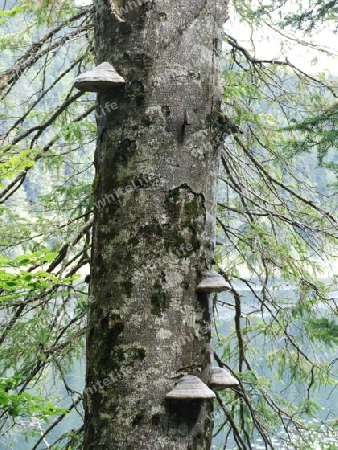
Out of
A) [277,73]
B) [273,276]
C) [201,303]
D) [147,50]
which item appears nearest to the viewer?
[201,303]

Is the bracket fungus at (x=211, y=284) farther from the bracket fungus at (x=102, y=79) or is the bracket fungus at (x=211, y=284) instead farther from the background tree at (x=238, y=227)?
the background tree at (x=238, y=227)

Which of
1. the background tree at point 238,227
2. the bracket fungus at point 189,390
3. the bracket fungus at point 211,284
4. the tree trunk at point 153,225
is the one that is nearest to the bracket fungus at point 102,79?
the tree trunk at point 153,225

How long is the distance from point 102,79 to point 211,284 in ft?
2.07

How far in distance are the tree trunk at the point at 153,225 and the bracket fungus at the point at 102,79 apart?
28mm

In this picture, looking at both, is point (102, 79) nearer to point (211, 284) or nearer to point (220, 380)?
point (211, 284)

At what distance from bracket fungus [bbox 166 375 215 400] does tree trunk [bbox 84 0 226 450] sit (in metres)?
0.02

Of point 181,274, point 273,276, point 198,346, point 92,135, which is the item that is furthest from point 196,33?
point 92,135

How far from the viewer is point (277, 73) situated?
18.9 ft

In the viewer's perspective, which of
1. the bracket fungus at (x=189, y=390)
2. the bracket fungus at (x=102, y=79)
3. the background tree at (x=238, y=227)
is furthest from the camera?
the background tree at (x=238, y=227)

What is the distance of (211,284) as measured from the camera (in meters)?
1.60

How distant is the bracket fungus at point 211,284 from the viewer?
159 cm

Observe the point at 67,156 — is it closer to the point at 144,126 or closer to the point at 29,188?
the point at 144,126

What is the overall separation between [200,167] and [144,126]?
0.64ft

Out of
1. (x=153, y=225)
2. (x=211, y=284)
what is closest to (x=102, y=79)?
(x=153, y=225)
